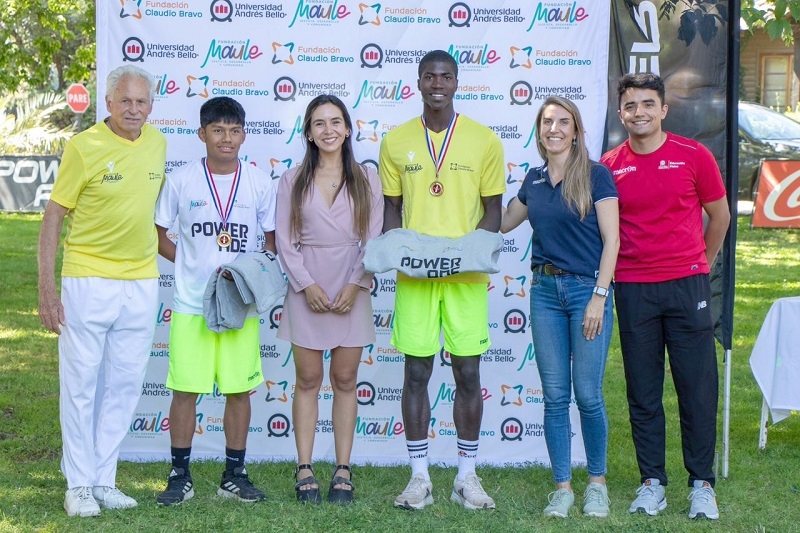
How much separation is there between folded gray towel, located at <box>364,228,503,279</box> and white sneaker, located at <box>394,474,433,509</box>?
109 cm

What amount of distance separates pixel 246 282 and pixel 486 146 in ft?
4.55

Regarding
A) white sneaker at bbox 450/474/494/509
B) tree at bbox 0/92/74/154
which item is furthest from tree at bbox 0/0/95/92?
tree at bbox 0/92/74/154

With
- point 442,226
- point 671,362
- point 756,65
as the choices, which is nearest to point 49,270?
point 442,226

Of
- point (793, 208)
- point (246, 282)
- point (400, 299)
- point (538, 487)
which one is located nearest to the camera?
point (246, 282)

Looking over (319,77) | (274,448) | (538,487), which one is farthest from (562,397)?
(319,77)

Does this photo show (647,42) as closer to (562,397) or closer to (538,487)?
(562,397)

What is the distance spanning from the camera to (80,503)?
4621 millimetres

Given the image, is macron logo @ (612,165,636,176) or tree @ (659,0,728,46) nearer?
macron logo @ (612,165,636,176)

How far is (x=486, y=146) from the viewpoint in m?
4.86

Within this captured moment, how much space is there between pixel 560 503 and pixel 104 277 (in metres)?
2.49

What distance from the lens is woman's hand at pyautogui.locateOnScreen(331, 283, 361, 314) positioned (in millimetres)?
4781

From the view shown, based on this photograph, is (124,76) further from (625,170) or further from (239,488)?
(625,170)

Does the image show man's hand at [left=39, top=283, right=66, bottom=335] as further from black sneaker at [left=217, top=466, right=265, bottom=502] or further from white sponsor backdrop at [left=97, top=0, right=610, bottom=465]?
white sponsor backdrop at [left=97, top=0, right=610, bottom=465]

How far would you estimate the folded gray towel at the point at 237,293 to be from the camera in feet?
15.1
